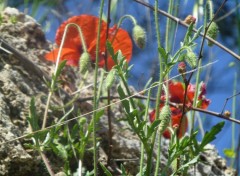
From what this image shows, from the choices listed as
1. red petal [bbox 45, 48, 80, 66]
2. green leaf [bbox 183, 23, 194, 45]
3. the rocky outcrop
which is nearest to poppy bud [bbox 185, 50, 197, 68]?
green leaf [bbox 183, 23, 194, 45]

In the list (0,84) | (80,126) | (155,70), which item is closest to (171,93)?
(155,70)

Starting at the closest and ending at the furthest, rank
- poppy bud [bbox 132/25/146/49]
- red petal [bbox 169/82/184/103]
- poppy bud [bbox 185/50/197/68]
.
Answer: poppy bud [bbox 185/50/197/68] → poppy bud [bbox 132/25/146/49] → red petal [bbox 169/82/184/103]

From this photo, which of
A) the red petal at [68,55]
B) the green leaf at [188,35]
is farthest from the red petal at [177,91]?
the green leaf at [188,35]

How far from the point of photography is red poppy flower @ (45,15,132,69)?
1574 mm

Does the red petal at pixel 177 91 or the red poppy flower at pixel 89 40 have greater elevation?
the red poppy flower at pixel 89 40

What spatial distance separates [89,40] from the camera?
1642 millimetres

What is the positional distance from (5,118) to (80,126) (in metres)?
0.16

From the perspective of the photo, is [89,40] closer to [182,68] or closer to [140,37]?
[140,37]

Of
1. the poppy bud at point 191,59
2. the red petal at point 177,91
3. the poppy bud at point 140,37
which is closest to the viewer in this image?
the poppy bud at point 191,59

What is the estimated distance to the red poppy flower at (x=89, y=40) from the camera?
1.57 m

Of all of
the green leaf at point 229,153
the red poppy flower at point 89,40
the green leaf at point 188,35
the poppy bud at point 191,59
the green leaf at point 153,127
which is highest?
the red poppy flower at point 89,40

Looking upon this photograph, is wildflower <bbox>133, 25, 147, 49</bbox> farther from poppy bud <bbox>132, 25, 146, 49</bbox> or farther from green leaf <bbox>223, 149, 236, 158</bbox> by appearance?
green leaf <bbox>223, 149, 236, 158</bbox>

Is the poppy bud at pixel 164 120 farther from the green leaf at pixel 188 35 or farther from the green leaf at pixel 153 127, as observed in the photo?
the green leaf at pixel 188 35

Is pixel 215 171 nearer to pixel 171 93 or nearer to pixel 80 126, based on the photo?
pixel 171 93
